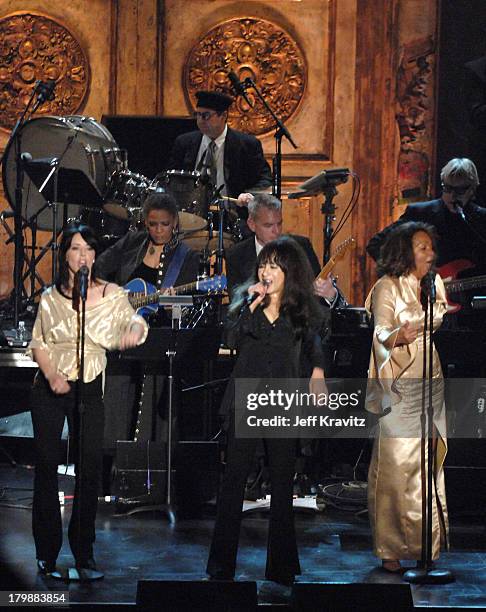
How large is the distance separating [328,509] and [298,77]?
16.8ft

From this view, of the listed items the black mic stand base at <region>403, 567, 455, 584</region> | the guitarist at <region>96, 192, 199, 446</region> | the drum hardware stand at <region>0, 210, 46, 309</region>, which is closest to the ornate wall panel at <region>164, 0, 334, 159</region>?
the drum hardware stand at <region>0, 210, 46, 309</region>

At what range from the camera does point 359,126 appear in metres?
10.5

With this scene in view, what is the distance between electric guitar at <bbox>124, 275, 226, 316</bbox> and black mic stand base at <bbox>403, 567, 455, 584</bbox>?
81.7 inches

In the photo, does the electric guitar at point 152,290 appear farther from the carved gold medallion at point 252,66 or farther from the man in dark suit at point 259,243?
the carved gold medallion at point 252,66

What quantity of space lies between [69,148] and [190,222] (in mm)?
1265

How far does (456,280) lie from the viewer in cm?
736

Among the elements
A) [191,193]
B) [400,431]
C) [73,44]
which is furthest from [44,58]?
[400,431]

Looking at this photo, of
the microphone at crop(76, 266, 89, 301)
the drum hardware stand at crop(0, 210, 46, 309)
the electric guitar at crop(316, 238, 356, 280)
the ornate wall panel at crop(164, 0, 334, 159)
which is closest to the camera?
the microphone at crop(76, 266, 89, 301)

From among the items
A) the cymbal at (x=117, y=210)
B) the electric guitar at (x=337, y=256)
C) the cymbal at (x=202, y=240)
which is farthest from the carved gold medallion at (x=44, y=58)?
the electric guitar at (x=337, y=256)

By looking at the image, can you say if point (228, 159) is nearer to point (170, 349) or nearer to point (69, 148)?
point (69, 148)

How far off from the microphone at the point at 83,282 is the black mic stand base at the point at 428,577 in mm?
2045

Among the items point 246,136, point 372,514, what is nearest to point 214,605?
point 372,514

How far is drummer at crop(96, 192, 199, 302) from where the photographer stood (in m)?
6.88

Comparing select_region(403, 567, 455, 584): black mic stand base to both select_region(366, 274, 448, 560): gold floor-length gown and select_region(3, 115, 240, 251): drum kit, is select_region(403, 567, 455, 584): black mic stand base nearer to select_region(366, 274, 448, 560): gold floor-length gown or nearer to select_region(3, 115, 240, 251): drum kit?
select_region(366, 274, 448, 560): gold floor-length gown
